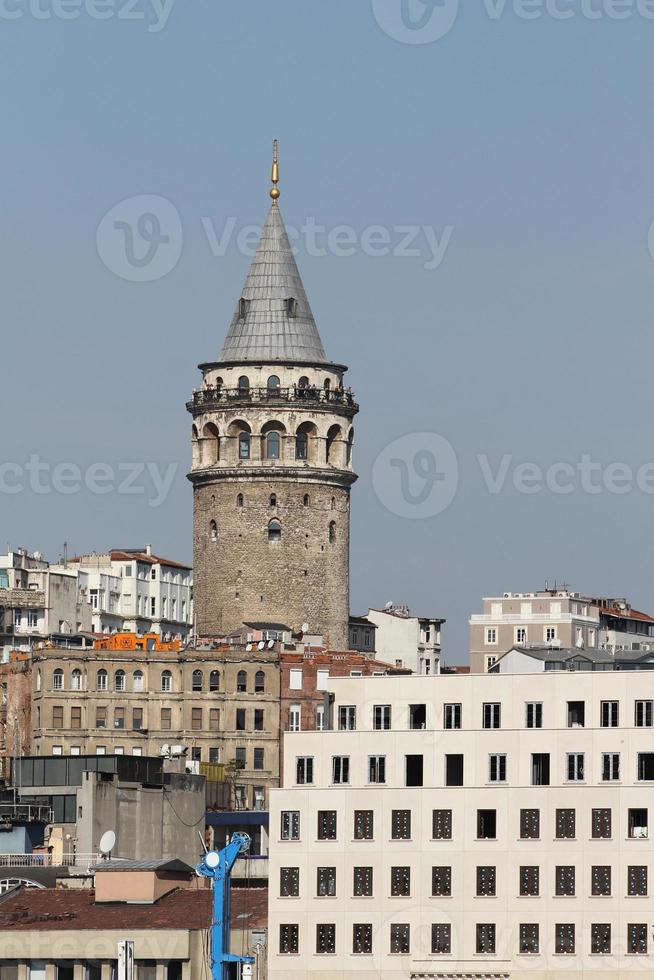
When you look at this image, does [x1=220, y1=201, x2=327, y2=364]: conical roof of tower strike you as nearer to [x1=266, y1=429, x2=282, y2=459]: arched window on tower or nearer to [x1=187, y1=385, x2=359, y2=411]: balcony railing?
[x1=187, y1=385, x2=359, y2=411]: balcony railing

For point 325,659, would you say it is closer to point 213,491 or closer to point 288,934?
point 213,491

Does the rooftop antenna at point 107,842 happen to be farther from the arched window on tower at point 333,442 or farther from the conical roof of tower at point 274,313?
the conical roof of tower at point 274,313

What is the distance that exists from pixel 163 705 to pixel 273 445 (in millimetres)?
27832

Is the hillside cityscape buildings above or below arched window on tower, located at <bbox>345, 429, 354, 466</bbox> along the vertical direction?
below

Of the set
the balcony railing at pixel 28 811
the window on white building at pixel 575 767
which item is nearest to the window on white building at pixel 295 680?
the balcony railing at pixel 28 811

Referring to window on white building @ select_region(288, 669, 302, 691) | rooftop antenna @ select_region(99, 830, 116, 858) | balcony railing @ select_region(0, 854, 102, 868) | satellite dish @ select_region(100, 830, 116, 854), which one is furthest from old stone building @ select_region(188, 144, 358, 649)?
satellite dish @ select_region(100, 830, 116, 854)

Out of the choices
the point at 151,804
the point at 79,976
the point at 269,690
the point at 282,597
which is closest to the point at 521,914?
the point at 79,976

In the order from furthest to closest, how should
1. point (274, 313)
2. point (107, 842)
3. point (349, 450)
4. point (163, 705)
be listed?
point (274, 313), point (349, 450), point (163, 705), point (107, 842)

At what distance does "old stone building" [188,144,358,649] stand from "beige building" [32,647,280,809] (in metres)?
18.4

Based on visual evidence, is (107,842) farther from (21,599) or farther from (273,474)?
(21,599)

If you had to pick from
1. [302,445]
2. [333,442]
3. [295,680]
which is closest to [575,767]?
[295,680]

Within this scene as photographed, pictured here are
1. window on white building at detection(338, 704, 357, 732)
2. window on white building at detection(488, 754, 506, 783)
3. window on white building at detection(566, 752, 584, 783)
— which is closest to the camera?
window on white building at detection(566, 752, 584, 783)

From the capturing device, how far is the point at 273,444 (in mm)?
189375

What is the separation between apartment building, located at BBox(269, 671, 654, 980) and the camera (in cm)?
9781
